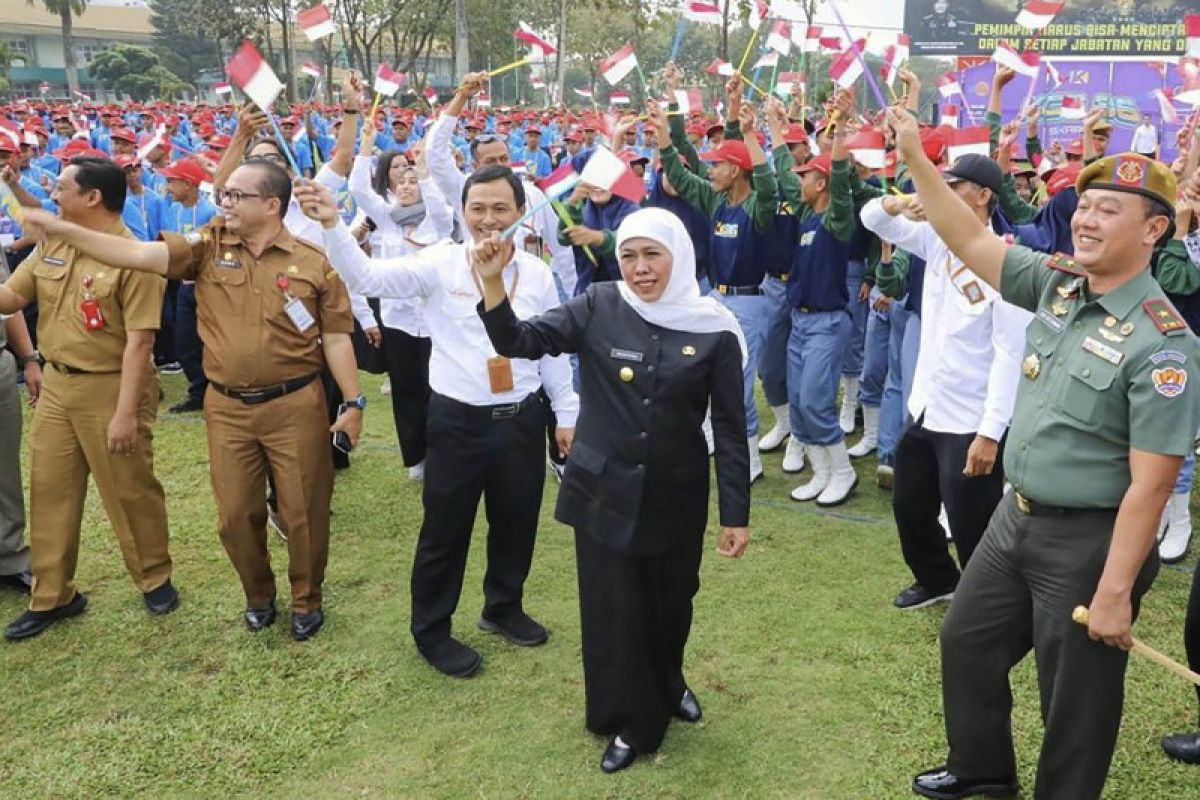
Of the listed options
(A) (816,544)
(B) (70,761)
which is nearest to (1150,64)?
(A) (816,544)

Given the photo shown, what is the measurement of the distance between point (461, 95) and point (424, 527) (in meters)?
2.19

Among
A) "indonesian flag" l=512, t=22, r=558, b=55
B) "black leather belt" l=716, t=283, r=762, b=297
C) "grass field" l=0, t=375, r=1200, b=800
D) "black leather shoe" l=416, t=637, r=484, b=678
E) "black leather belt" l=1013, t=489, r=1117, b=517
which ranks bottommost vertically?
"grass field" l=0, t=375, r=1200, b=800

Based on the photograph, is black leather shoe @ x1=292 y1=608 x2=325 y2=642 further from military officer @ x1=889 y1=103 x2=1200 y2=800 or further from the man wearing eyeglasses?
military officer @ x1=889 y1=103 x2=1200 y2=800

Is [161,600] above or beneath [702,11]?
beneath

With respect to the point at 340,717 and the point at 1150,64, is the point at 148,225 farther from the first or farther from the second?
the point at 1150,64

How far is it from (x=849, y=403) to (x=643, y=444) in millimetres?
4472

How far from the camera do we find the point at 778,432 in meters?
Result: 6.82

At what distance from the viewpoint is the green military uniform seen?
7.82 ft

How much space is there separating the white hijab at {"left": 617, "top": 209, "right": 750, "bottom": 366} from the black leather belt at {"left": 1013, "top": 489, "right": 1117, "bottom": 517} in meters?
1.01

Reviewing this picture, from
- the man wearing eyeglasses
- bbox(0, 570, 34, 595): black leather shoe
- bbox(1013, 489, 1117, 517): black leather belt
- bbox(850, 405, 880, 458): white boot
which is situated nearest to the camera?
bbox(1013, 489, 1117, 517): black leather belt

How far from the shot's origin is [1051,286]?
2.68 m

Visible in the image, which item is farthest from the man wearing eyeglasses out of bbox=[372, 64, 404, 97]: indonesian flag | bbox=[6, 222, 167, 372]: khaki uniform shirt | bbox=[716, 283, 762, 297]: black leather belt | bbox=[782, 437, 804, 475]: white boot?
bbox=[782, 437, 804, 475]: white boot

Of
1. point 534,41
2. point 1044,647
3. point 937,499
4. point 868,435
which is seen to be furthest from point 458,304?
point 868,435

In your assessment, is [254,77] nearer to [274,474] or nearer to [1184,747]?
[274,474]
